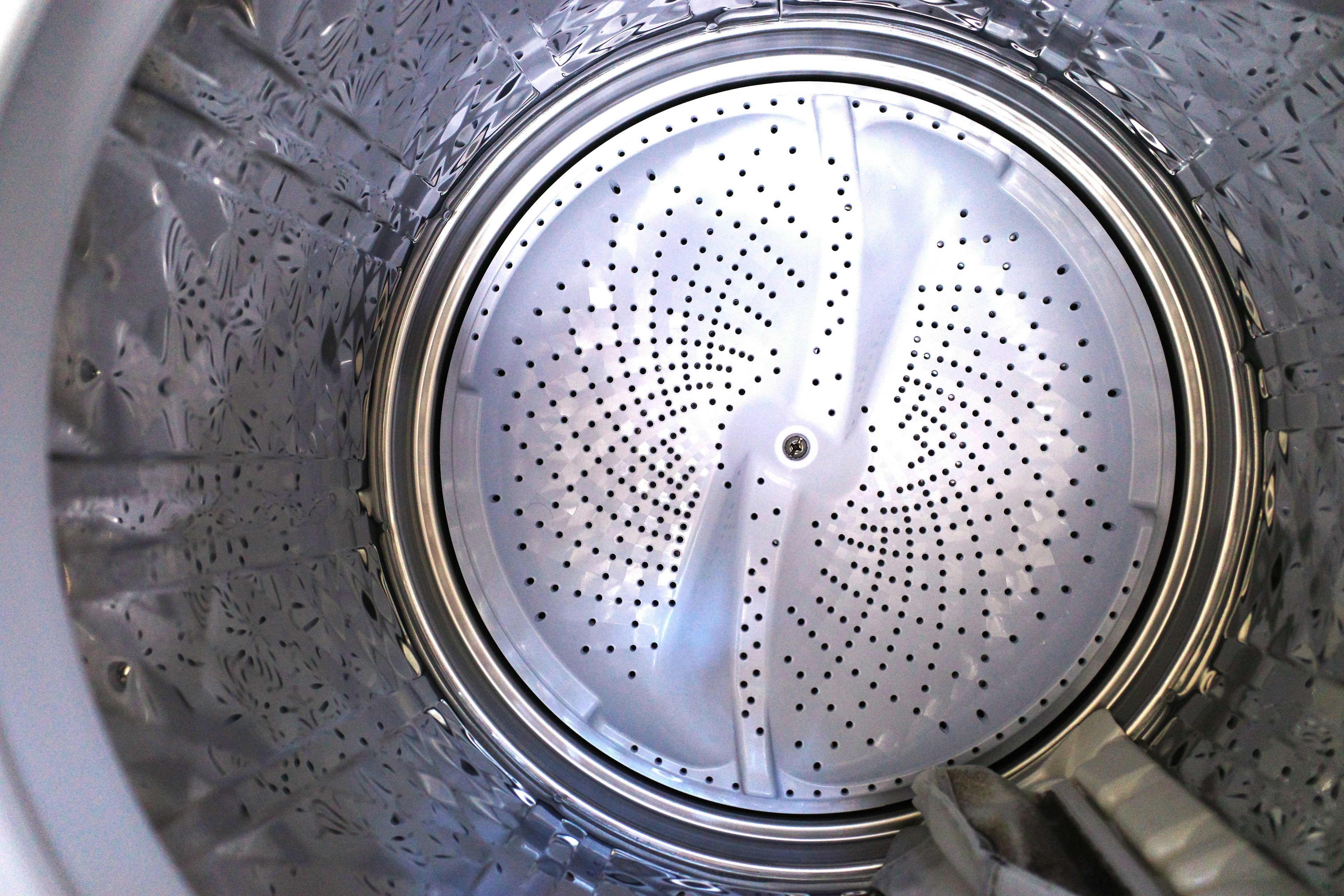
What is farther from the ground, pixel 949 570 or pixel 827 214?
pixel 827 214

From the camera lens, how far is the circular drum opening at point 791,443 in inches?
38.1

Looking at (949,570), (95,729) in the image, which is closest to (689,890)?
(949,570)

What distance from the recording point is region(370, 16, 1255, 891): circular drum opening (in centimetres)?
97

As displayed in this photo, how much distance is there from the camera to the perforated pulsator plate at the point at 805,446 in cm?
97

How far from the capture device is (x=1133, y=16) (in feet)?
2.68

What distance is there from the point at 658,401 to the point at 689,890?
55 cm

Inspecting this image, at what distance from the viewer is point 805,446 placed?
100 cm

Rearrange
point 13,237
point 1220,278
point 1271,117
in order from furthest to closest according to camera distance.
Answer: point 1220,278
point 1271,117
point 13,237

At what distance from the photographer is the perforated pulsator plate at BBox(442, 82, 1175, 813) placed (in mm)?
970

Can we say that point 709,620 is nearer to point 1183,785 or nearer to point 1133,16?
point 1183,785

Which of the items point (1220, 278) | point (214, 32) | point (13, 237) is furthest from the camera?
point (1220, 278)

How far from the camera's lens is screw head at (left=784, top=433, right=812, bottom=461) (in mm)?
997

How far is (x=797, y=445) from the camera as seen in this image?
1.00 metres

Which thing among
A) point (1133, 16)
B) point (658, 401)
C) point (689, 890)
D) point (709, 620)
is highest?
point (1133, 16)
